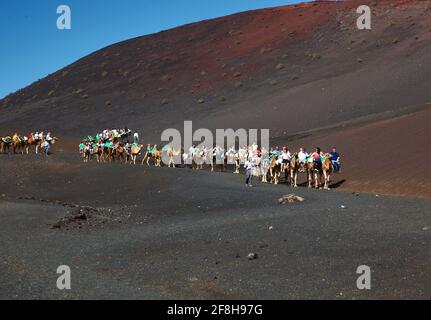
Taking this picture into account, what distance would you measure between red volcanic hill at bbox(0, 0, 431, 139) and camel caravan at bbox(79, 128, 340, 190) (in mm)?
13482

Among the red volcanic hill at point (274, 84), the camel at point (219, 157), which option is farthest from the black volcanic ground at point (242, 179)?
the camel at point (219, 157)

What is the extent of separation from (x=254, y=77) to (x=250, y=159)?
165ft

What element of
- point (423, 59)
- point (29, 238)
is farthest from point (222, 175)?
point (423, 59)

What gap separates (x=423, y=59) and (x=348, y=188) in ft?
124

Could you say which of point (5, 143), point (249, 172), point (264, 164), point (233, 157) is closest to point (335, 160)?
point (264, 164)

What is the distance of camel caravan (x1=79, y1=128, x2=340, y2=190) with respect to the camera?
34.5 meters

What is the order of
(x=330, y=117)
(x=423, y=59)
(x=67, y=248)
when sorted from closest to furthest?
(x=67, y=248) < (x=330, y=117) < (x=423, y=59)

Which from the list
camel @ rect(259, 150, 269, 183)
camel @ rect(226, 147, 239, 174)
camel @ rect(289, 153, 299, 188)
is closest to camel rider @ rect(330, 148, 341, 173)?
camel @ rect(289, 153, 299, 188)

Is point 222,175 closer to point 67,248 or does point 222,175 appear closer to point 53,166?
point 53,166

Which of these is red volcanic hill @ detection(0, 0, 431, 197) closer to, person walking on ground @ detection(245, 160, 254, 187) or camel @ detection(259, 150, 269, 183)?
camel @ detection(259, 150, 269, 183)

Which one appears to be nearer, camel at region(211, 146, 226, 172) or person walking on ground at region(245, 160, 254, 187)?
person walking on ground at region(245, 160, 254, 187)

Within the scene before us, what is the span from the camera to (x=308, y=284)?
1391 centimetres

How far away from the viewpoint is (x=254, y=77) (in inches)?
3243

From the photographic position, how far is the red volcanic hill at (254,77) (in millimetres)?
65188
